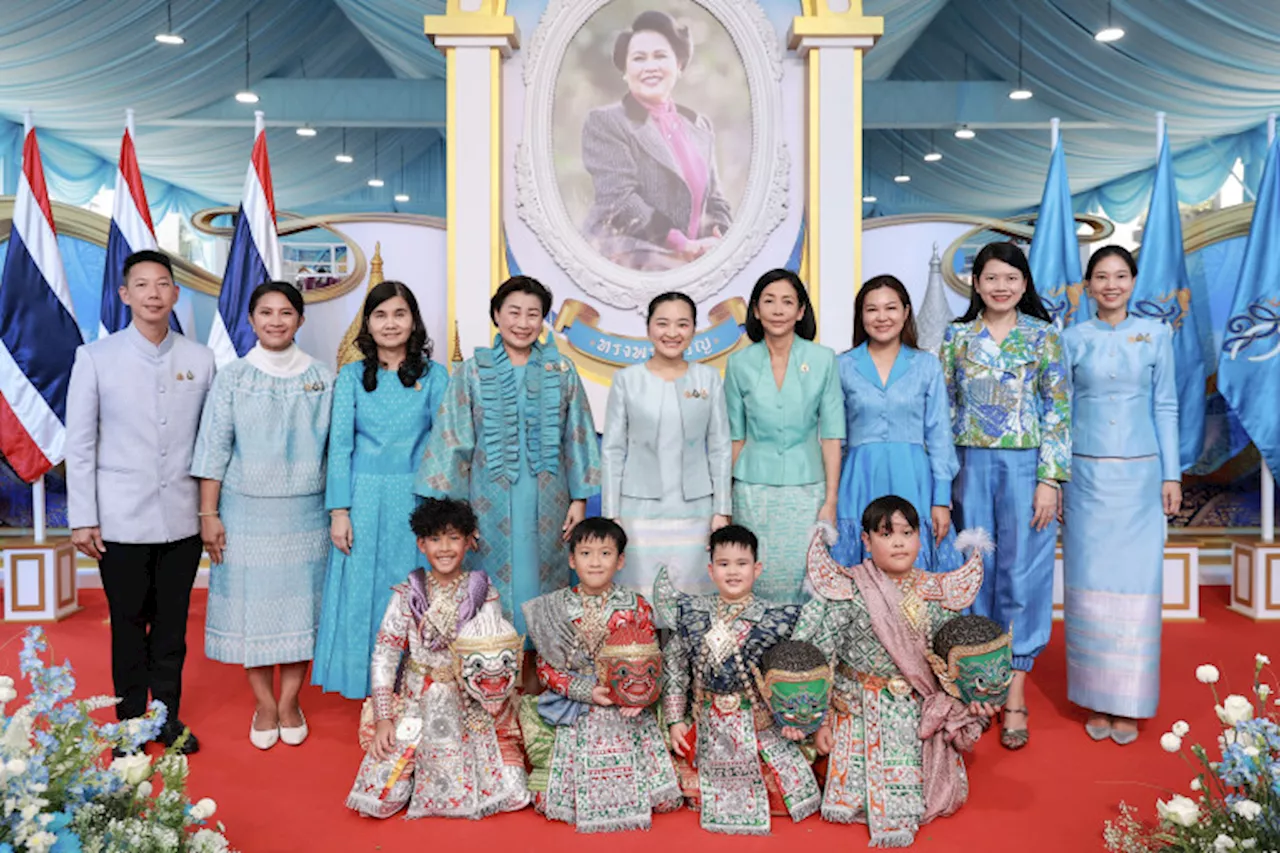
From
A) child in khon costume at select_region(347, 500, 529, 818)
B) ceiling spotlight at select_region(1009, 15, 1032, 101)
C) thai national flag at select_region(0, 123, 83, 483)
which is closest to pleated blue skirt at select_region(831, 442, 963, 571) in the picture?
child in khon costume at select_region(347, 500, 529, 818)

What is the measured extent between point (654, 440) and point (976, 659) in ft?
3.66

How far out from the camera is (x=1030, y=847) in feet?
8.00

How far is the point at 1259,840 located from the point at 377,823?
200cm

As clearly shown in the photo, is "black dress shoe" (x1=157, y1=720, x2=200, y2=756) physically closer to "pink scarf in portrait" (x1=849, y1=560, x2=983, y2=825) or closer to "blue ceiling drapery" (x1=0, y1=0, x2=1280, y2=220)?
"pink scarf in portrait" (x1=849, y1=560, x2=983, y2=825)

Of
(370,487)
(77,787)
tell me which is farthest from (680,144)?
(77,787)

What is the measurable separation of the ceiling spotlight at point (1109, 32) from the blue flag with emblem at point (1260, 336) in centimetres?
177

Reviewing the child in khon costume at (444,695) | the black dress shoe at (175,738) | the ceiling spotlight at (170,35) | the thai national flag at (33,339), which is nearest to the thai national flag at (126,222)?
the thai national flag at (33,339)

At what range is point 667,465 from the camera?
3.03m

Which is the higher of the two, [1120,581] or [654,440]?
[654,440]

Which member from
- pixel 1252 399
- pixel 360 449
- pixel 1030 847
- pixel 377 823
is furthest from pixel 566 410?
pixel 1252 399

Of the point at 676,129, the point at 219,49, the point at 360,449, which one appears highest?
the point at 219,49

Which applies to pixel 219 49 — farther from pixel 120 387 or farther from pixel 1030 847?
pixel 1030 847

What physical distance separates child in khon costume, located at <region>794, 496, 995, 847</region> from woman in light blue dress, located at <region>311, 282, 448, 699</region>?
1300mm

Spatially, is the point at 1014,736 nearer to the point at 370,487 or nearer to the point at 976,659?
the point at 976,659
